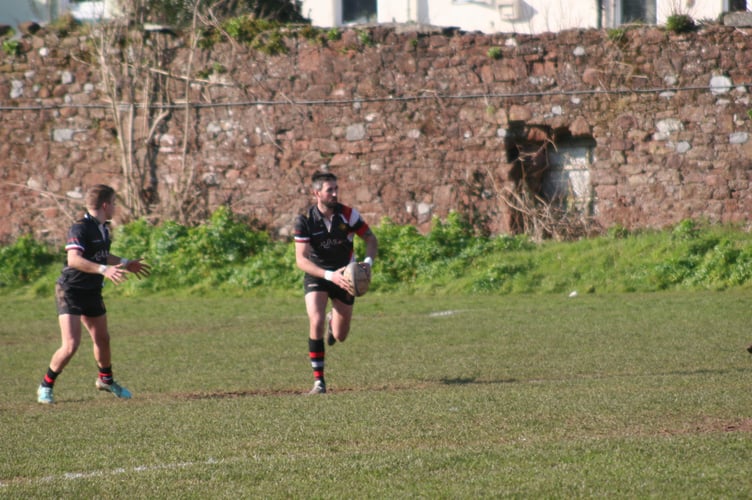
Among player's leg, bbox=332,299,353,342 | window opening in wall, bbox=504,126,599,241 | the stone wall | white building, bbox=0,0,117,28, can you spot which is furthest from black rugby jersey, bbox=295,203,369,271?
white building, bbox=0,0,117,28

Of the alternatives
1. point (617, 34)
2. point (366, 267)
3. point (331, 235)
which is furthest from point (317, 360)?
point (617, 34)

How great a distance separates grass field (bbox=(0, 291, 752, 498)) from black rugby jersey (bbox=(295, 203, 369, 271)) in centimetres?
118

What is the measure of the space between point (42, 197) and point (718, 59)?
13382 millimetres

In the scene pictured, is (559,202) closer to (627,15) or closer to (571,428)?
(627,15)

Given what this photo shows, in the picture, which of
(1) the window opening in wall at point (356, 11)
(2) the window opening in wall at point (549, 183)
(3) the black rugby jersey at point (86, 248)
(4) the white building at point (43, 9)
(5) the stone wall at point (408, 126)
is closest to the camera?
(3) the black rugby jersey at point (86, 248)

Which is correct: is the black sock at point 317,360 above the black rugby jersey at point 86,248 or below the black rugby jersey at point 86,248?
below

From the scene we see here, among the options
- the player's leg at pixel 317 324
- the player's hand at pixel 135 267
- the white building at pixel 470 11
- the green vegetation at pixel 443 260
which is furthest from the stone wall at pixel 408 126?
the player's hand at pixel 135 267

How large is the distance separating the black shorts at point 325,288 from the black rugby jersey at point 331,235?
15cm

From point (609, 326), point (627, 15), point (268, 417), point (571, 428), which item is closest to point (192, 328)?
point (609, 326)

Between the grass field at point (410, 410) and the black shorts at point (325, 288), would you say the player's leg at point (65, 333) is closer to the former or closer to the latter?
the grass field at point (410, 410)

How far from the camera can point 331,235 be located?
10.3 meters

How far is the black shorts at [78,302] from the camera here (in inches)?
381

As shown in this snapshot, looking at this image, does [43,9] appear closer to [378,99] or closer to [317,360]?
[378,99]

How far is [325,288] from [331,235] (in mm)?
502
